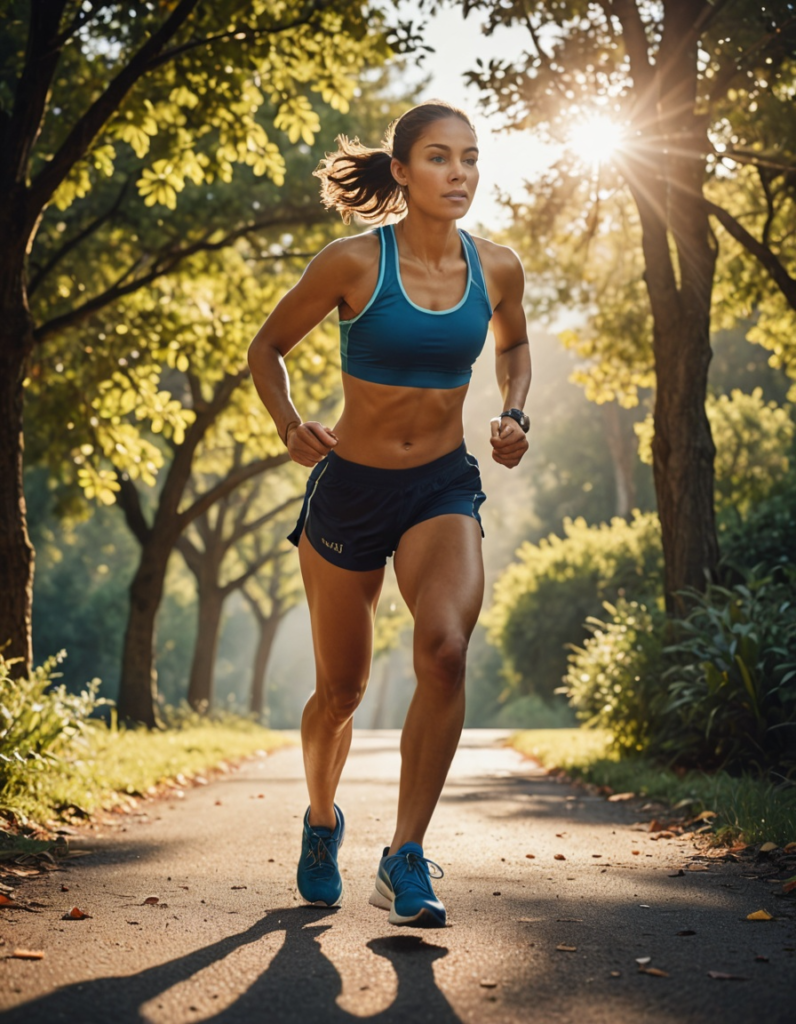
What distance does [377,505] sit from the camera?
12.5 feet

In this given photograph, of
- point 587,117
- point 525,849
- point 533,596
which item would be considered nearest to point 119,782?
point 525,849

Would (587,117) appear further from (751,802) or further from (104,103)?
(751,802)

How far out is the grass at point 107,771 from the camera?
597 cm

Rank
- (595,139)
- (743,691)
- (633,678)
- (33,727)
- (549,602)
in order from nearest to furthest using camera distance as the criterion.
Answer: (33,727) < (743,691) < (633,678) < (595,139) < (549,602)

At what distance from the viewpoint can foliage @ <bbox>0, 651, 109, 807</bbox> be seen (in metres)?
5.77

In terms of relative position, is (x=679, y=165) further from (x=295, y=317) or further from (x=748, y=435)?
(x=748, y=435)

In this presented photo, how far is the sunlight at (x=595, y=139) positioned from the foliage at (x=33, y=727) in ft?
22.7

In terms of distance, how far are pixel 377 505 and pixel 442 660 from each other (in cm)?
61

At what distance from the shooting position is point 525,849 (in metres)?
5.48

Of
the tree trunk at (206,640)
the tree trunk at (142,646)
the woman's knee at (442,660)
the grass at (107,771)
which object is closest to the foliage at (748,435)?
the tree trunk at (206,640)

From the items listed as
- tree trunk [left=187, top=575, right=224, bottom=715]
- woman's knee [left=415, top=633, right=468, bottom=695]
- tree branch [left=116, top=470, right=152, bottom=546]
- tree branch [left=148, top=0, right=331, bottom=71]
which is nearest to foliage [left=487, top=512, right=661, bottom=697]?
tree trunk [left=187, top=575, right=224, bottom=715]

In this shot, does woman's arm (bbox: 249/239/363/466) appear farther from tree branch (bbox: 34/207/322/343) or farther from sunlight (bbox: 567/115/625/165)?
sunlight (bbox: 567/115/625/165)

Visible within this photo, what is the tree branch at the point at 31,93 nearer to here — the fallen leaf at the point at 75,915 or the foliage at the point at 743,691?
the fallen leaf at the point at 75,915

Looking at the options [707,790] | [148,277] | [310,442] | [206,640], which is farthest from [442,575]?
[206,640]
